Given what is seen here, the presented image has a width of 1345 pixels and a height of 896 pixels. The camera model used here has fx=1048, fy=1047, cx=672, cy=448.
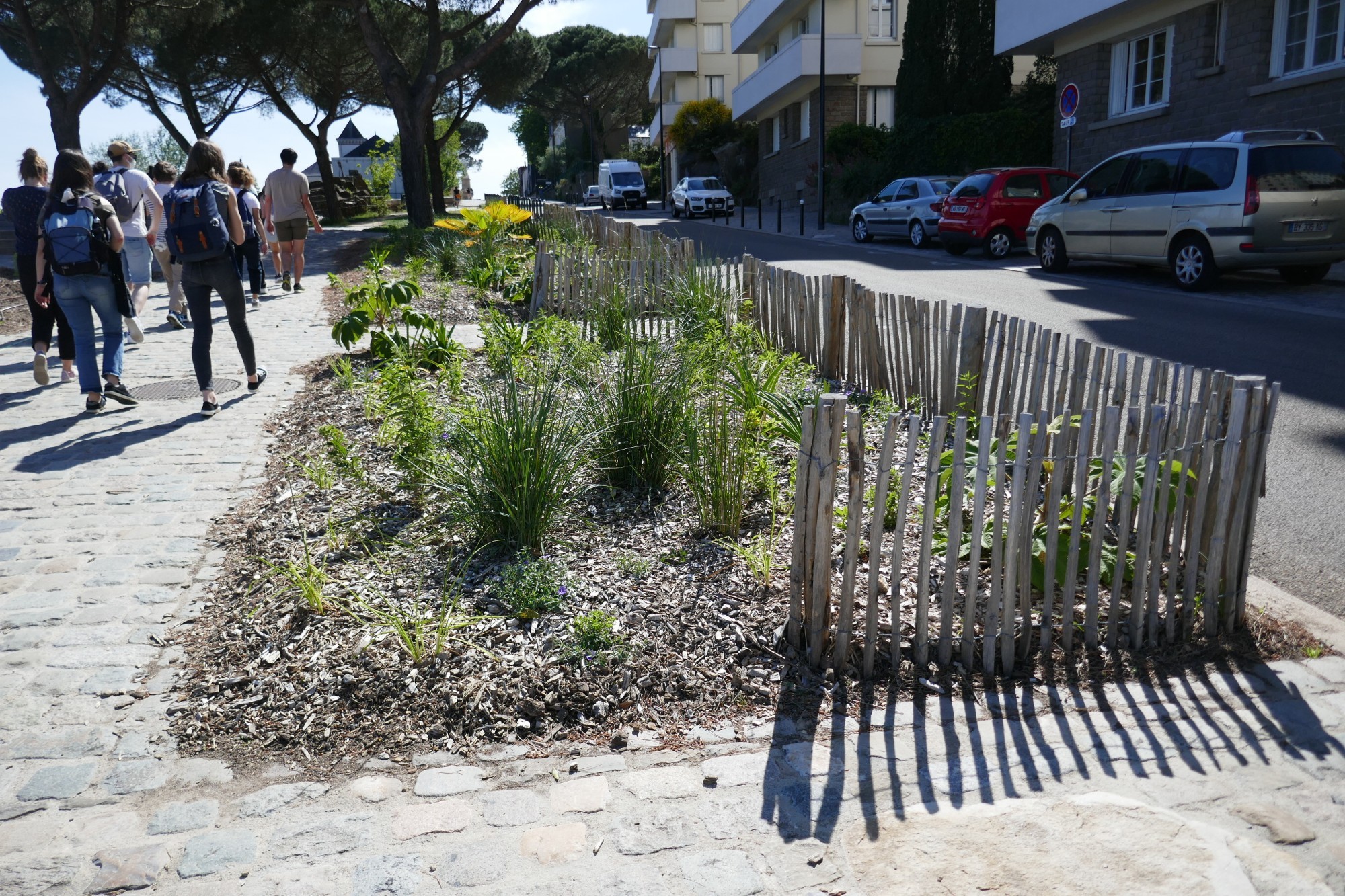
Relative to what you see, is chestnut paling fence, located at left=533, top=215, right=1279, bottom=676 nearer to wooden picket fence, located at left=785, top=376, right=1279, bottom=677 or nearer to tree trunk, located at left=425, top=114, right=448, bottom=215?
wooden picket fence, located at left=785, top=376, right=1279, bottom=677

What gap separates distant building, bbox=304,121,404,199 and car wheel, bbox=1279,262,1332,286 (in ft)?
268

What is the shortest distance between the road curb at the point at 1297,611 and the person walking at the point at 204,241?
20.4ft

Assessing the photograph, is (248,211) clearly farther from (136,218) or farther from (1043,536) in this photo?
(1043,536)

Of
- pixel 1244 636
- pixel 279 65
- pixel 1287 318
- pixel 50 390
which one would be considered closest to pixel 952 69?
pixel 1287 318

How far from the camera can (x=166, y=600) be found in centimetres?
433

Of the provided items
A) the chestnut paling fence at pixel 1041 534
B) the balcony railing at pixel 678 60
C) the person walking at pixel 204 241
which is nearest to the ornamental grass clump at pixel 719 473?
the chestnut paling fence at pixel 1041 534

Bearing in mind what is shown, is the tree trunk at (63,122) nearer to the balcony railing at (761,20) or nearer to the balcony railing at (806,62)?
the balcony railing at (806,62)

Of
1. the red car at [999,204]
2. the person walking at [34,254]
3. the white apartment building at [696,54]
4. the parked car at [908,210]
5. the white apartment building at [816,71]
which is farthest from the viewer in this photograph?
the white apartment building at [696,54]

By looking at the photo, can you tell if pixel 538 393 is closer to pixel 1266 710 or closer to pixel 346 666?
pixel 346 666

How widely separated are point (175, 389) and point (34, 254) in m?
1.55

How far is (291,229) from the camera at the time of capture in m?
14.1

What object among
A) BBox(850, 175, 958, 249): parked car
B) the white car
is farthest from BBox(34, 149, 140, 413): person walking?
the white car

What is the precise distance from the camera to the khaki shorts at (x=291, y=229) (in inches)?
547

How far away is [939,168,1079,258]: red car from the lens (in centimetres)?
1812
